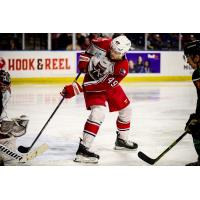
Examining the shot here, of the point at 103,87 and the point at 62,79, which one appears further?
the point at 62,79

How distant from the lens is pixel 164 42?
4180 millimetres

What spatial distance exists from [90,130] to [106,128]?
87 mm

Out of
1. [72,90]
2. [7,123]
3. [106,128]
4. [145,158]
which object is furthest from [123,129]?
[7,123]

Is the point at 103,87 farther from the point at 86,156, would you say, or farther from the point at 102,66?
the point at 86,156

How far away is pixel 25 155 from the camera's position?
157 inches

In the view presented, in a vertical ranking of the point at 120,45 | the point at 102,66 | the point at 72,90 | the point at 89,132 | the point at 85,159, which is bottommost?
the point at 85,159

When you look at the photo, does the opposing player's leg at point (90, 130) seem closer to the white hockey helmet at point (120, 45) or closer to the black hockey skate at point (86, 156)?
the black hockey skate at point (86, 156)

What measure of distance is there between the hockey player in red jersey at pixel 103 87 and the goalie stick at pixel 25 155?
19cm

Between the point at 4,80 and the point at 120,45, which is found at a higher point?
the point at 120,45

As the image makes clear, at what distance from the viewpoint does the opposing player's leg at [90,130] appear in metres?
4.04

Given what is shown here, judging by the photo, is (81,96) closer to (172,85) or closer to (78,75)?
(78,75)

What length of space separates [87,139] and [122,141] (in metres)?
0.19
